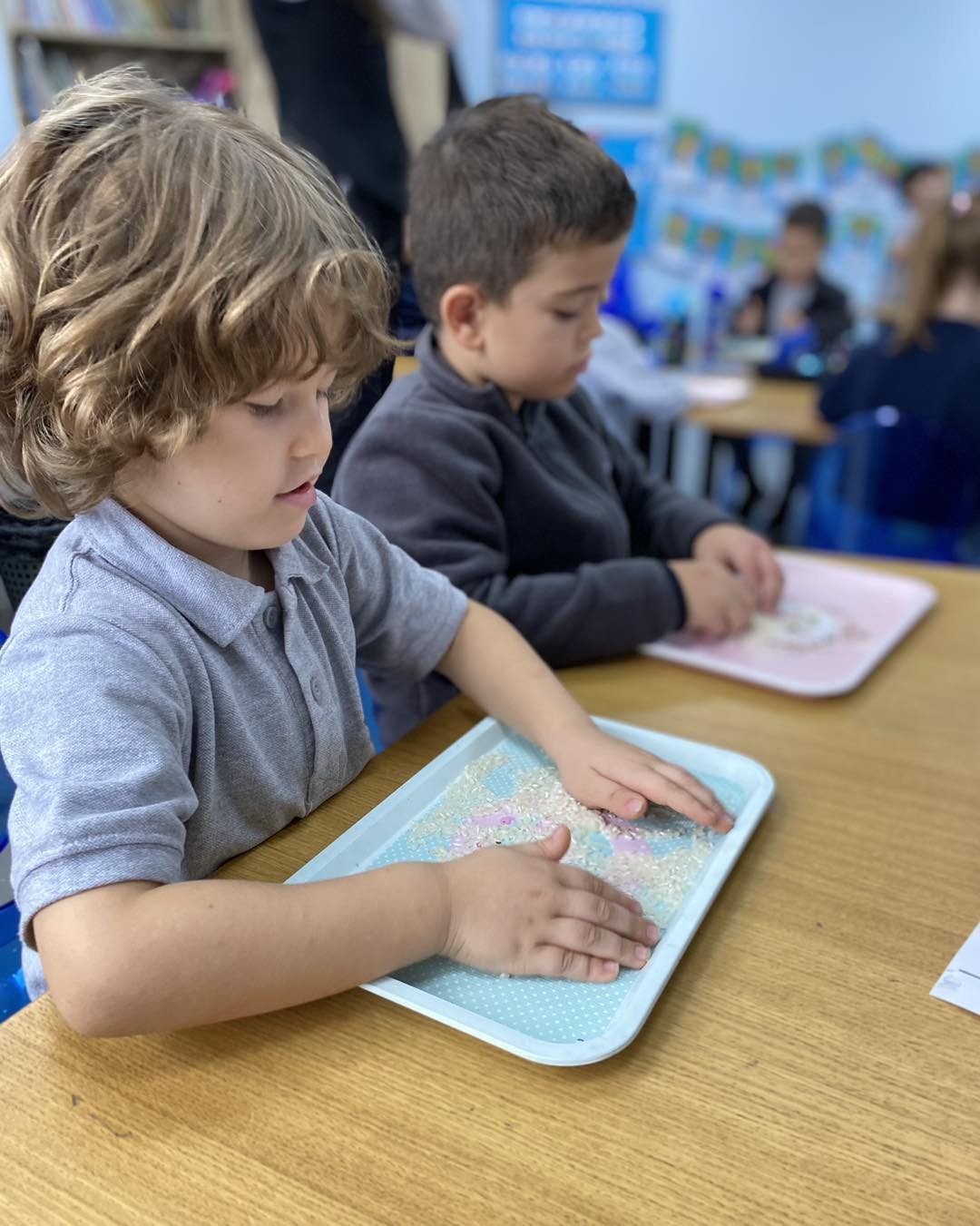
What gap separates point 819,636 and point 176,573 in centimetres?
71

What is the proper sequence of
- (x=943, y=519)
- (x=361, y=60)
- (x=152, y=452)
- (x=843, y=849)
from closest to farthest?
(x=152, y=452), (x=843, y=849), (x=361, y=60), (x=943, y=519)

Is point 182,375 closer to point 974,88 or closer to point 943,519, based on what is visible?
point 943,519

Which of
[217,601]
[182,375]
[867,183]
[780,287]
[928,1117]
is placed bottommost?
[780,287]

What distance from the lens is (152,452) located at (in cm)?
58

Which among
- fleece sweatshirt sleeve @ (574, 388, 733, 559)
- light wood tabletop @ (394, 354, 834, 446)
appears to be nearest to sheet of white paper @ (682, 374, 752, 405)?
light wood tabletop @ (394, 354, 834, 446)

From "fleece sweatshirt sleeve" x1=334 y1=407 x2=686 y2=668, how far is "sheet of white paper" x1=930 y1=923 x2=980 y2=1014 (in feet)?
1.51

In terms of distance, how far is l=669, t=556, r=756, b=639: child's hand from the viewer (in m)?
1.07

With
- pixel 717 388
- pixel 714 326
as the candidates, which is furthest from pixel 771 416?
pixel 714 326

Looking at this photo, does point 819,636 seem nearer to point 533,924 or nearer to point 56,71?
point 533,924

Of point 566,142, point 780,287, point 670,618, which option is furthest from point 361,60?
point 780,287

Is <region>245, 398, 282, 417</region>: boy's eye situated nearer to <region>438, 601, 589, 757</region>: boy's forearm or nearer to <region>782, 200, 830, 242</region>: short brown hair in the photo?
<region>438, 601, 589, 757</region>: boy's forearm

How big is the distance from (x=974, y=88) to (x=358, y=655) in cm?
383

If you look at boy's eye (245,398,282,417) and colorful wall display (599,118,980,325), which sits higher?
boy's eye (245,398,282,417)

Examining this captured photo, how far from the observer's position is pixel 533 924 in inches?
23.8
